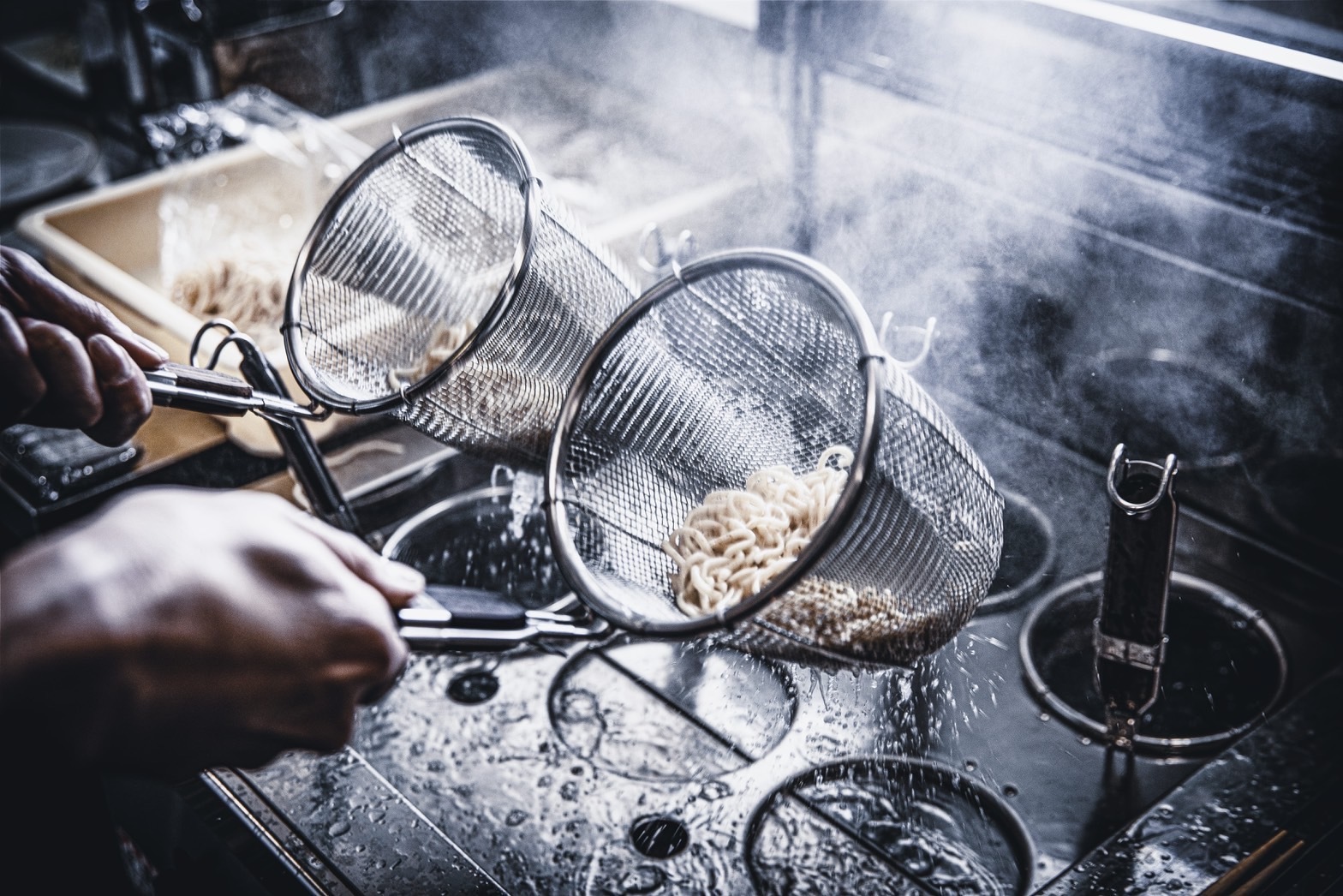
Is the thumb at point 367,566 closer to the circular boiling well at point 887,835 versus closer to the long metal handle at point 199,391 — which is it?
the long metal handle at point 199,391

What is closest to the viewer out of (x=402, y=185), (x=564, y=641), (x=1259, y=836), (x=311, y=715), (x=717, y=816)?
(x=311, y=715)

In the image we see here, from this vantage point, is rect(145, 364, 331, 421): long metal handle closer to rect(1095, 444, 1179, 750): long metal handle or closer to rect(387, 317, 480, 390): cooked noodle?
rect(387, 317, 480, 390): cooked noodle

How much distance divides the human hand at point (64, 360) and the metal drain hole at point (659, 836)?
71cm

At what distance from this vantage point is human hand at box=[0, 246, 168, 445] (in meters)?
1.10

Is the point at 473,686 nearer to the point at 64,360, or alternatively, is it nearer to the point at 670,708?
the point at 670,708

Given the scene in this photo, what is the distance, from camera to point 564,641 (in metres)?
1.16

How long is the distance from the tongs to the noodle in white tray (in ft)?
0.45

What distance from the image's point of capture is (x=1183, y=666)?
5.17ft

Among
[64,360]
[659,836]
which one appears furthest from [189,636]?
[659,836]

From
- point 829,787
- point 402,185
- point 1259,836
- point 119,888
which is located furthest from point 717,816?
point 402,185

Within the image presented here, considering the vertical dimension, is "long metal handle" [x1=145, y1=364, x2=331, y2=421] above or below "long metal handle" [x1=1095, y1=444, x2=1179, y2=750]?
above

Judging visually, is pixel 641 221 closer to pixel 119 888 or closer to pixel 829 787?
pixel 829 787

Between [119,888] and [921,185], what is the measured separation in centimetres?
162

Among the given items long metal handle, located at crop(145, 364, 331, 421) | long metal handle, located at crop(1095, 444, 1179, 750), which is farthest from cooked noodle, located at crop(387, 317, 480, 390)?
long metal handle, located at crop(1095, 444, 1179, 750)
